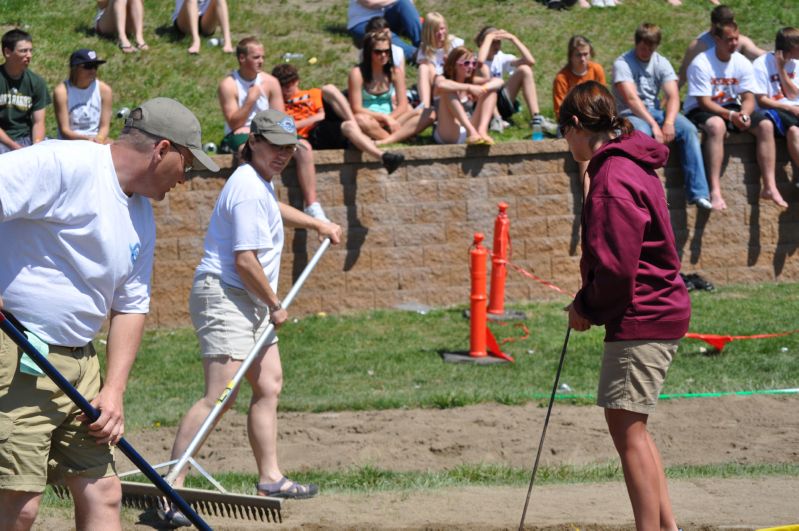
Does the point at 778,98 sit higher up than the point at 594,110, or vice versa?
the point at 594,110

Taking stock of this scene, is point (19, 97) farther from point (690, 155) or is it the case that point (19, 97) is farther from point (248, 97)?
point (690, 155)

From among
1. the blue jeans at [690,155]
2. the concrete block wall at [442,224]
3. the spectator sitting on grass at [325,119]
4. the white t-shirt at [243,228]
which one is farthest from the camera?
the blue jeans at [690,155]

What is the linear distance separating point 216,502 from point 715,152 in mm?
7880

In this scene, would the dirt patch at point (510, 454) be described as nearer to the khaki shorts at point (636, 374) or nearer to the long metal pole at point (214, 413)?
the long metal pole at point (214, 413)

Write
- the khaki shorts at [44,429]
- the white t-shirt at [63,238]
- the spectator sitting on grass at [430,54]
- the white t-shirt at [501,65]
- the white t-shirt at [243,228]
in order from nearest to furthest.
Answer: the white t-shirt at [63,238] → the khaki shorts at [44,429] → the white t-shirt at [243,228] → the spectator sitting on grass at [430,54] → the white t-shirt at [501,65]

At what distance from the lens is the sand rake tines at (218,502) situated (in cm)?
613

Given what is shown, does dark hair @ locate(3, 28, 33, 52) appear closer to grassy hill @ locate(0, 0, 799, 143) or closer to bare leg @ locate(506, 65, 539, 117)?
grassy hill @ locate(0, 0, 799, 143)

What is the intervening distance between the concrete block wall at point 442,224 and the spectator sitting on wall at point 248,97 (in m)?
0.26

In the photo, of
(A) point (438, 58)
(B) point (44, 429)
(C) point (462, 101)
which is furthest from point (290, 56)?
(B) point (44, 429)

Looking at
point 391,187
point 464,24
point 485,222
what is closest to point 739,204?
→ point 485,222

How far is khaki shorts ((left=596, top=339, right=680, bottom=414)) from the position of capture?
5051mm

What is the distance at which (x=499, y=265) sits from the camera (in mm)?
11266

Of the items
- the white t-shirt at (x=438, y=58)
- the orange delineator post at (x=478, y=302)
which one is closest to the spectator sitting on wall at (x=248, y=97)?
the orange delineator post at (x=478, y=302)

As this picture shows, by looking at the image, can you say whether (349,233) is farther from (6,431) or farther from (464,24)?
(6,431)
